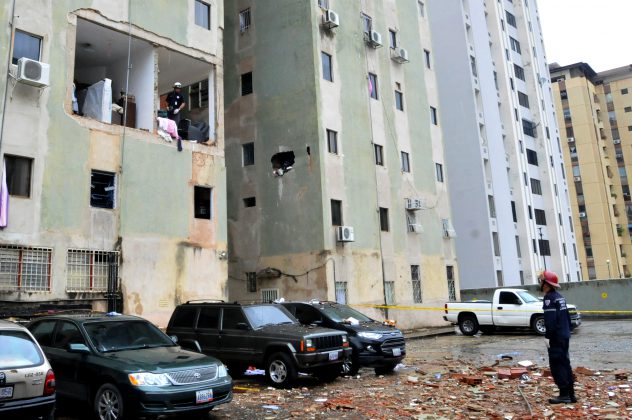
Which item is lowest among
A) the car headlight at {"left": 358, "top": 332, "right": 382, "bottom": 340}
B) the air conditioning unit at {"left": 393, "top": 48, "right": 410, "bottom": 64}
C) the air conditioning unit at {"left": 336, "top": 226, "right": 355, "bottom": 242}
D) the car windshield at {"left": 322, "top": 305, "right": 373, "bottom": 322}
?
the car headlight at {"left": 358, "top": 332, "right": 382, "bottom": 340}

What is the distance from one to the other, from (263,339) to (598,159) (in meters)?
77.2

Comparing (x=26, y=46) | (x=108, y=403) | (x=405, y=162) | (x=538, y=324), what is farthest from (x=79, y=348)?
(x=405, y=162)

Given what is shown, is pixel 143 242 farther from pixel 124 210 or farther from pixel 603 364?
pixel 603 364

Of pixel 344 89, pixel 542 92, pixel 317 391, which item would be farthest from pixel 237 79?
pixel 542 92

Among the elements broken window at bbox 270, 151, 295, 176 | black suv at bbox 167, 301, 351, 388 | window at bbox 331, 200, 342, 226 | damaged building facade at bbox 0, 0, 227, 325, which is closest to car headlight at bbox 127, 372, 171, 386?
black suv at bbox 167, 301, 351, 388

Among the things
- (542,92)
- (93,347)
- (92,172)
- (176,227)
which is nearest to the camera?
(93,347)

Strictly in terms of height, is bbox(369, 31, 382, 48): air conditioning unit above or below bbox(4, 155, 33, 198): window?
above

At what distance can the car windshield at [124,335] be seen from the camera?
27.6 ft

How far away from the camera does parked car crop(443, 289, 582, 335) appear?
2131 centimetres

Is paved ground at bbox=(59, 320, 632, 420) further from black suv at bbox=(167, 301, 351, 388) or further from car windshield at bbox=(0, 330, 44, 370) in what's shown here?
car windshield at bbox=(0, 330, 44, 370)

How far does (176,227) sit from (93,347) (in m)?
9.55

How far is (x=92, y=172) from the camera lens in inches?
624

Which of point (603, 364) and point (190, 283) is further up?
point (190, 283)

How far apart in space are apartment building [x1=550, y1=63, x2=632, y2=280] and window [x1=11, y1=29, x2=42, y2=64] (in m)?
Answer: 73.0
